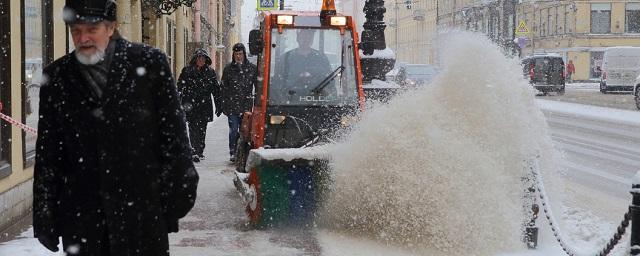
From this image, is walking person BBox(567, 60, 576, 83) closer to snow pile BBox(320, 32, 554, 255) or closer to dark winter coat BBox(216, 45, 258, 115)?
dark winter coat BBox(216, 45, 258, 115)

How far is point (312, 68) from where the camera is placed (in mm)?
8641

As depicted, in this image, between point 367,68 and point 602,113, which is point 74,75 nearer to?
point 367,68

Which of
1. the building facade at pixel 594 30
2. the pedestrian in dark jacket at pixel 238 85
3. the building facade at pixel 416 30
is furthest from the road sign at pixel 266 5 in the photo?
the building facade at pixel 416 30

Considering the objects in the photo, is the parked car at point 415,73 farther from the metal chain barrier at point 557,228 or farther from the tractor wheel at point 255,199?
the metal chain barrier at point 557,228

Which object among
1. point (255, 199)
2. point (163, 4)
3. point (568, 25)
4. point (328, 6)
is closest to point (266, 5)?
point (163, 4)

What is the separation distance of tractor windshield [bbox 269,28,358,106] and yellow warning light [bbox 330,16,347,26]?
0.08 meters

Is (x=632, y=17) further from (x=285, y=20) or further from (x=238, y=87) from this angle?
(x=285, y=20)

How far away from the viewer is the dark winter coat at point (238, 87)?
489 inches

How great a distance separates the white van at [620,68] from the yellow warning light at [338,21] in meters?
28.0

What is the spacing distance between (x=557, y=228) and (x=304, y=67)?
3531mm

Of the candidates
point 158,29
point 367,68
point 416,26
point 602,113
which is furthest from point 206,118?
point 416,26

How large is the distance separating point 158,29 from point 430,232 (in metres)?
15.4

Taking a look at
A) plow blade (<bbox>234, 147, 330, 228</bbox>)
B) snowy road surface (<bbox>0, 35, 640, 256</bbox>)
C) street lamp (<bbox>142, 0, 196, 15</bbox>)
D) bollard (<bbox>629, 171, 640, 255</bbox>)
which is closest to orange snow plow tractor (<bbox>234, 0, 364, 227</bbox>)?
plow blade (<bbox>234, 147, 330, 228</bbox>)

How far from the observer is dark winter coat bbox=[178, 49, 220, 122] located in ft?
41.4
